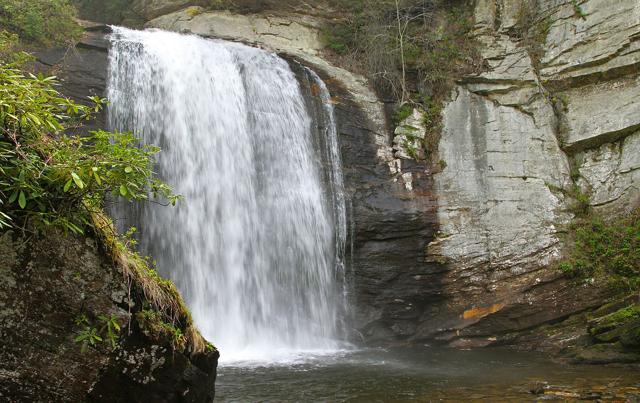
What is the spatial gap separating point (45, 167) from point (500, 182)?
1068 cm

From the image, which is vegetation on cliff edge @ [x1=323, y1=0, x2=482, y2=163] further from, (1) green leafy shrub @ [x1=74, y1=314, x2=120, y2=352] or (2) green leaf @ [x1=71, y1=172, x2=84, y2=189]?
(2) green leaf @ [x1=71, y1=172, x2=84, y2=189]

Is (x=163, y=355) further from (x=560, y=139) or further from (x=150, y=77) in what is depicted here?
(x=560, y=139)

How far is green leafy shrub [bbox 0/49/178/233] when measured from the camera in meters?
3.00

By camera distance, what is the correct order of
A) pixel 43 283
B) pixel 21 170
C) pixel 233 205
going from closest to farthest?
pixel 21 170
pixel 43 283
pixel 233 205

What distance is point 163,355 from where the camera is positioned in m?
3.80

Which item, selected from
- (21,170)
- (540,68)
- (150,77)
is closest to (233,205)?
(150,77)

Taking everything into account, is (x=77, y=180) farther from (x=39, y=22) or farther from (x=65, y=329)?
(x=39, y=22)

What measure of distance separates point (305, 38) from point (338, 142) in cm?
570

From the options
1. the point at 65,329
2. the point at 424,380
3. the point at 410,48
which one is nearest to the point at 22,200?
the point at 65,329

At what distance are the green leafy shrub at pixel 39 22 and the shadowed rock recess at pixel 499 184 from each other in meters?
0.56

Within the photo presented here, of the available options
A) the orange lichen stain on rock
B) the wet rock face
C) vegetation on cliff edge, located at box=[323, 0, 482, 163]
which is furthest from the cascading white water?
the wet rock face

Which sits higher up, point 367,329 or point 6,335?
point 6,335

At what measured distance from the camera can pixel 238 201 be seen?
11.0 m

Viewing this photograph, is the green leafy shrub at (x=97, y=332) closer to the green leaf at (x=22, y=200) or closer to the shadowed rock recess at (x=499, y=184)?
the green leaf at (x=22, y=200)
